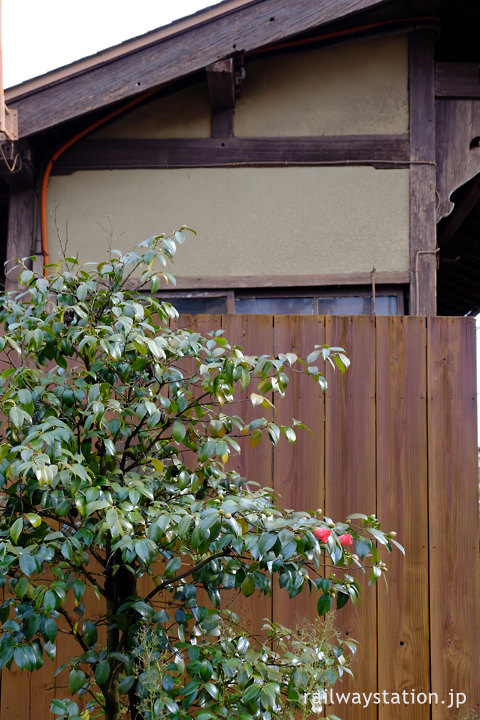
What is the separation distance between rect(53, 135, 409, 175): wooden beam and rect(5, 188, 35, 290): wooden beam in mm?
243

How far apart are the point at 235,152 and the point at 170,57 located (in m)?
0.68

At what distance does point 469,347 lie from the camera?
3.39 metres

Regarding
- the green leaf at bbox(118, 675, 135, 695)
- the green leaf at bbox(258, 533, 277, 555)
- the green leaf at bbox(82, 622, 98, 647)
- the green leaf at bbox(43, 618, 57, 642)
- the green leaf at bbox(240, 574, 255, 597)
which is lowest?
the green leaf at bbox(118, 675, 135, 695)

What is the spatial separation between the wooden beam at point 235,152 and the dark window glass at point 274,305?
32.7 inches

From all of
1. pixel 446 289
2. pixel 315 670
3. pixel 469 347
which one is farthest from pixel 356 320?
pixel 446 289

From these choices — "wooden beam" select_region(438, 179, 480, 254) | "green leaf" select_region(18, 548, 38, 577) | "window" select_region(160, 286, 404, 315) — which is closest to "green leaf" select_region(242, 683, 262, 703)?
"green leaf" select_region(18, 548, 38, 577)

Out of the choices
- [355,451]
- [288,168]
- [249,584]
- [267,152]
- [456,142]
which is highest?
[456,142]

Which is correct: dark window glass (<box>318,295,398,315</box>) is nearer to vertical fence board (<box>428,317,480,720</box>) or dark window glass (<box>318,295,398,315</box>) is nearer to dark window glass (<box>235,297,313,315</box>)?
dark window glass (<box>235,297,313,315</box>)

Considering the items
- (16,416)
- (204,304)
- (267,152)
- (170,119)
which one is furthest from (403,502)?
(170,119)

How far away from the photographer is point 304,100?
15.9 feet

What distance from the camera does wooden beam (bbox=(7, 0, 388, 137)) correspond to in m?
4.36

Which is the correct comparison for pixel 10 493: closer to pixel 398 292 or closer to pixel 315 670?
pixel 315 670

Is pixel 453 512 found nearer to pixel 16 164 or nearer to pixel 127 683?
pixel 127 683

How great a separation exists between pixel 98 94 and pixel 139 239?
0.85 metres
